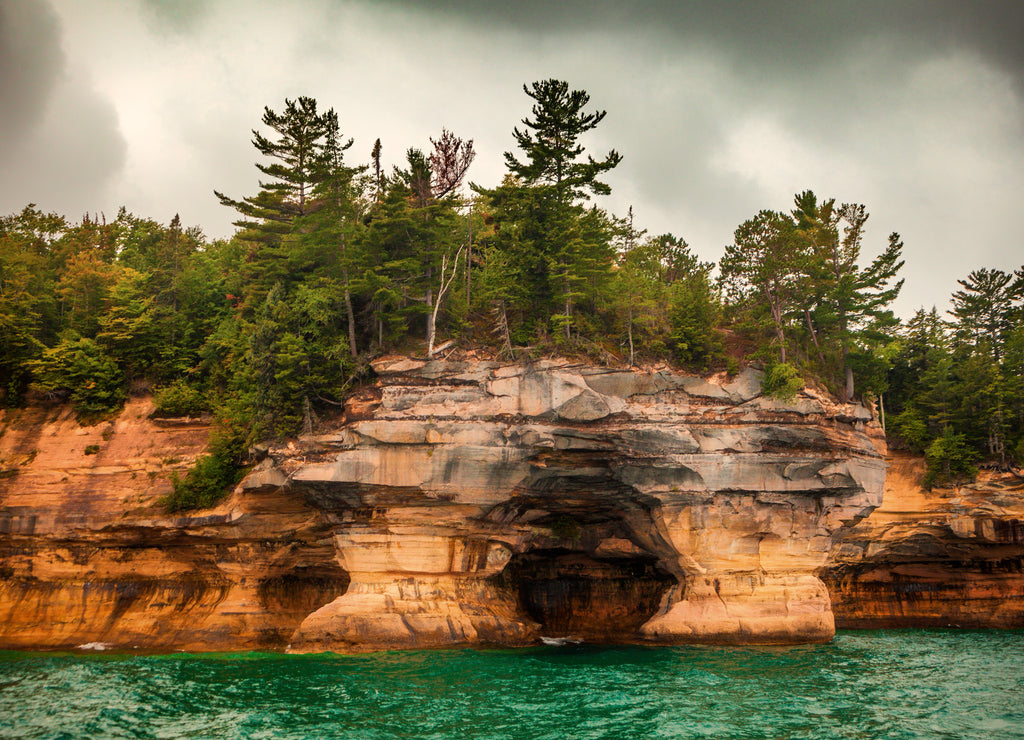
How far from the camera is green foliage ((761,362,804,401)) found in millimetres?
28000

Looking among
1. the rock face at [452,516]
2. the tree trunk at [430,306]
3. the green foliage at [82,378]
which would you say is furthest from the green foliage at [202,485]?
the tree trunk at [430,306]

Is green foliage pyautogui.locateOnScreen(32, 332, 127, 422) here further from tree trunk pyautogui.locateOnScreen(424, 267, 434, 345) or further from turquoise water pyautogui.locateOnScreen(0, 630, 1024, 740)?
tree trunk pyautogui.locateOnScreen(424, 267, 434, 345)

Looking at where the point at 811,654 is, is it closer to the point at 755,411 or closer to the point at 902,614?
the point at 755,411

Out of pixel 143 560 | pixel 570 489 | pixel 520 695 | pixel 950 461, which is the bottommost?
pixel 520 695

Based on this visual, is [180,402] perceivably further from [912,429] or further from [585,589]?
[912,429]

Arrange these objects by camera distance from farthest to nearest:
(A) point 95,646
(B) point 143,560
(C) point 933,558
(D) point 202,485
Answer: (C) point 933,558
(B) point 143,560
(D) point 202,485
(A) point 95,646

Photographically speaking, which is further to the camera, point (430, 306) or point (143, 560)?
point (430, 306)

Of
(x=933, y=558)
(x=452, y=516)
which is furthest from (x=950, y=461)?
(x=452, y=516)

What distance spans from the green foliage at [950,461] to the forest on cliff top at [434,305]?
106 millimetres

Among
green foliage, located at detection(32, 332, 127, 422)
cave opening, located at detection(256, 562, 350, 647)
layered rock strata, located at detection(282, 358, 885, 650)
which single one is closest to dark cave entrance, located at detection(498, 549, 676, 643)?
layered rock strata, located at detection(282, 358, 885, 650)

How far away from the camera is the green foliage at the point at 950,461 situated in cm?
3375

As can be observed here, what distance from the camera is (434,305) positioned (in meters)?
29.9

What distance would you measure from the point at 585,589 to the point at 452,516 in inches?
446

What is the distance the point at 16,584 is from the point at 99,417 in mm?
7980
